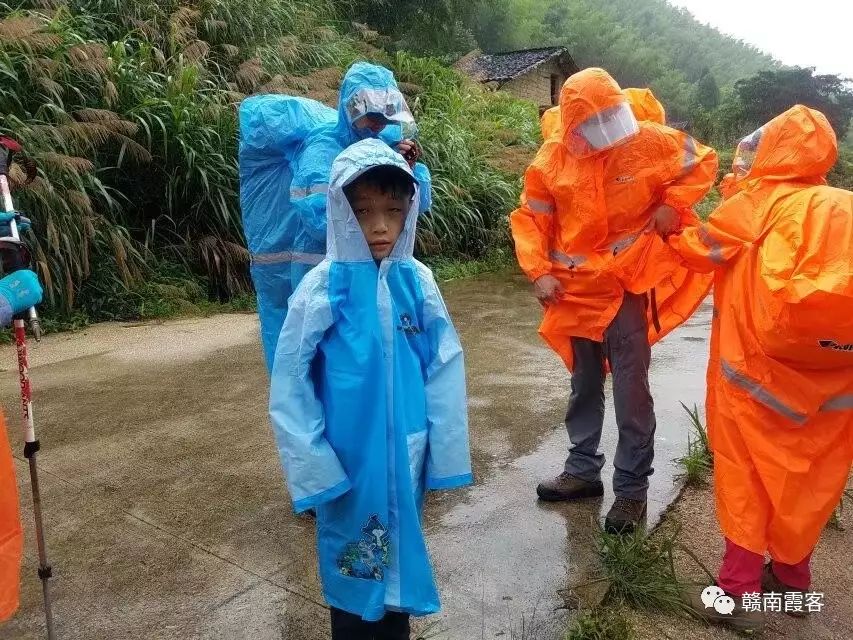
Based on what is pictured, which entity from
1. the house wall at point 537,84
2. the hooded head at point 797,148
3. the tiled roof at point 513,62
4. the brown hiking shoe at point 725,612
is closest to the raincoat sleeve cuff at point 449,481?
the brown hiking shoe at point 725,612

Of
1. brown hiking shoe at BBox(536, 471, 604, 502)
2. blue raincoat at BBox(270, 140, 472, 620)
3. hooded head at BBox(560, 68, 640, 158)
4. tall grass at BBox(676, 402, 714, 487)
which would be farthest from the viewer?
tall grass at BBox(676, 402, 714, 487)

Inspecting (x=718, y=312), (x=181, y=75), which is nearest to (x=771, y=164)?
(x=718, y=312)

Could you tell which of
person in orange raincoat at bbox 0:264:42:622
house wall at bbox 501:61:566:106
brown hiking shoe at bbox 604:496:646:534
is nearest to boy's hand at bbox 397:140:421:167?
person in orange raincoat at bbox 0:264:42:622

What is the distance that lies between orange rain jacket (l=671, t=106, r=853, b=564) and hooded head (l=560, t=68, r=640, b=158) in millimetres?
532

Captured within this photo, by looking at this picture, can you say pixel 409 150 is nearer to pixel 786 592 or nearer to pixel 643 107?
pixel 643 107

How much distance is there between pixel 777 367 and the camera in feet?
7.40

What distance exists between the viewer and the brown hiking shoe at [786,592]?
8.20 ft

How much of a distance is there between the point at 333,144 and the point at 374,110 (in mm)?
207

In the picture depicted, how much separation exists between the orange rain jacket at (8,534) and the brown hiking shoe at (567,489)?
208 centimetres

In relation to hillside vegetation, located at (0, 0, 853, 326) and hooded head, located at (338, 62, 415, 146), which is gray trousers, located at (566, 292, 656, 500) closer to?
hooded head, located at (338, 62, 415, 146)

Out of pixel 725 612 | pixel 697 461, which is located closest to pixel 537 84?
pixel 697 461

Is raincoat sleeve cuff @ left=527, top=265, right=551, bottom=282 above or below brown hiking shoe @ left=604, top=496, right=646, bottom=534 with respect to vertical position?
above

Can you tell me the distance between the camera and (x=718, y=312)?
2559mm

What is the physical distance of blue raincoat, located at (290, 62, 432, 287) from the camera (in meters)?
2.60
